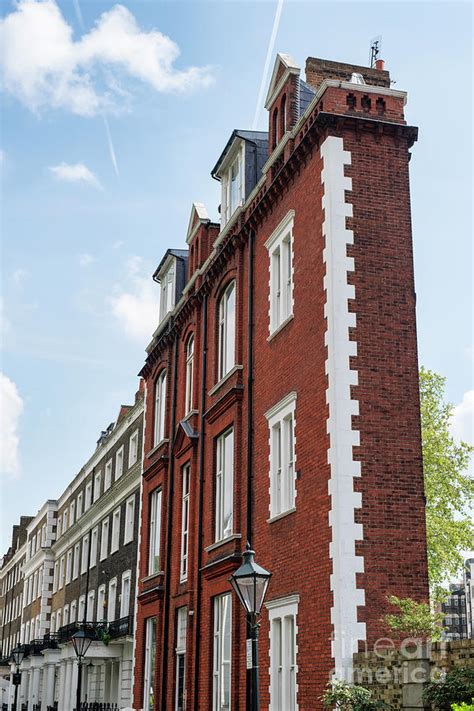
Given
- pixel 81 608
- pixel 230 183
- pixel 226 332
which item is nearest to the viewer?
pixel 226 332

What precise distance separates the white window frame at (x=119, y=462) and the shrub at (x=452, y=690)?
2839 centimetres

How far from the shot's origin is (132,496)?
37062 mm

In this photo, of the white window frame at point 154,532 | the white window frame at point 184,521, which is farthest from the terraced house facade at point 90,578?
the white window frame at point 184,521

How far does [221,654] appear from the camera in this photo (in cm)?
2147

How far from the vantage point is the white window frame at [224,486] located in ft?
72.1

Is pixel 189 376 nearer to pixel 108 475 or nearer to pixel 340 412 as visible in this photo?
pixel 340 412

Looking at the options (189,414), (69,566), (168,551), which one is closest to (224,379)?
(189,414)

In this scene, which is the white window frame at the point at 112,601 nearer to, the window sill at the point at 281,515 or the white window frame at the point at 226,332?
the white window frame at the point at 226,332

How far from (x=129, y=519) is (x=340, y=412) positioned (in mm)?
22529

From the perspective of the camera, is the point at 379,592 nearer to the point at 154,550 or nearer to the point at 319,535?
the point at 319,535

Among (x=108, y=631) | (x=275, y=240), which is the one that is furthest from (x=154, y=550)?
(x=275, y=240)

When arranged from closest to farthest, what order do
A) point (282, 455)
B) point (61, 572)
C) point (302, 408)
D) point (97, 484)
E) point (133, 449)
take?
point (302, 408) → point (282, 455) → point (133, 449) → point (97, 484) → point (61, 572)

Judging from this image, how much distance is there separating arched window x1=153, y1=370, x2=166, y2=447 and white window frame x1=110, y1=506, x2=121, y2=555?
946 centimetres

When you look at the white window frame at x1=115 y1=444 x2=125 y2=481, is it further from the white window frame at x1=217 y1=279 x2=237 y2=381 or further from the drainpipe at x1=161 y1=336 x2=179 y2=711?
the white window frame at x1=217 y1=279 x2=237 y2=381
